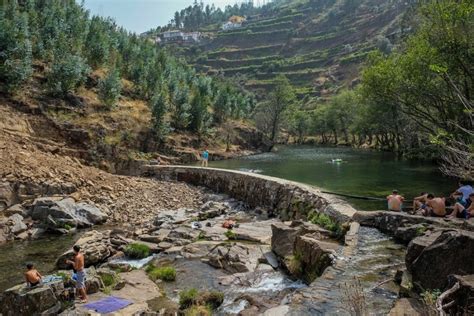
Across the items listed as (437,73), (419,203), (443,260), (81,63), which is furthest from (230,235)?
(81,63)

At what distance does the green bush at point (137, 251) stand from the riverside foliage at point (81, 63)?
2863cm

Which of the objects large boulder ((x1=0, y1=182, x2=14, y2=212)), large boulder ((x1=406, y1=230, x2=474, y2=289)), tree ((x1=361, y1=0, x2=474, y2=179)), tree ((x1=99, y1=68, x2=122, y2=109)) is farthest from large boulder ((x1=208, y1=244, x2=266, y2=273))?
tree ((x1=99, y1=68, x2=122, y2=109))

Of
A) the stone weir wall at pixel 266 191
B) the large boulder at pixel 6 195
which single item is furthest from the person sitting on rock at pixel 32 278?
the large boulder at pixel 6 195

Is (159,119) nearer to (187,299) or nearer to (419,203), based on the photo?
(419,203)

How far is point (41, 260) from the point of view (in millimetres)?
18516

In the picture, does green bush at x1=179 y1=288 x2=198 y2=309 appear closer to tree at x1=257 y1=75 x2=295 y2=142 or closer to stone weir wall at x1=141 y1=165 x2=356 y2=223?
stone weir wall at x1=141 y1=165 x2=356 y2=223

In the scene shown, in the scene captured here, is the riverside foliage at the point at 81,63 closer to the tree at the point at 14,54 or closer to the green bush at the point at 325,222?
the tree at the point at 14,54

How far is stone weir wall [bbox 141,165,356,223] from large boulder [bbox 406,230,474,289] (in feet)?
24.6

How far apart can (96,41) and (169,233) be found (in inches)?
1800

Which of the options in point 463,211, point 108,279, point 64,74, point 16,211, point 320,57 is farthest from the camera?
point 320,57

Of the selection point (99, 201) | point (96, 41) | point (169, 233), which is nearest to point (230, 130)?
point (96, 41)

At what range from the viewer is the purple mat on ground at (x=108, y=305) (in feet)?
39.5

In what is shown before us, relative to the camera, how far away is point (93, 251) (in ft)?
59.0

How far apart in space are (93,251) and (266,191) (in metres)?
13.6
